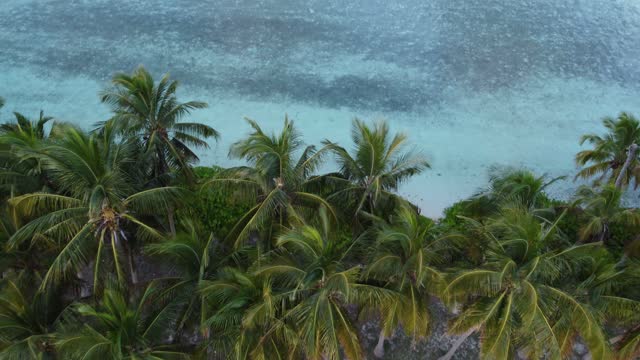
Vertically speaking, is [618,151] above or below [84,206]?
above

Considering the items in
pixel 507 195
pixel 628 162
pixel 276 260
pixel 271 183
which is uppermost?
pixel 628 162

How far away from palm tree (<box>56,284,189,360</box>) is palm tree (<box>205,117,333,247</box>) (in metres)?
2.09

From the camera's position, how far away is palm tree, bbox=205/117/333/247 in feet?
33.9

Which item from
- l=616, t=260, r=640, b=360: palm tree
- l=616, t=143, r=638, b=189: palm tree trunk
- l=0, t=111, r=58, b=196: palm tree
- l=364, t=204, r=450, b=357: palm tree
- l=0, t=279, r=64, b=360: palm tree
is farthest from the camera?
l=616, t=143, r=638, b=189: palm tree trunk

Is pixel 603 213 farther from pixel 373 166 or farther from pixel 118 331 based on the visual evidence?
pixel 118 331

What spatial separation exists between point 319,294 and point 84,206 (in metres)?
4.70

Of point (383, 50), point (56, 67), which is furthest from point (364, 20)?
point (56, 67)

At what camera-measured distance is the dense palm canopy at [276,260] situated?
852 cm

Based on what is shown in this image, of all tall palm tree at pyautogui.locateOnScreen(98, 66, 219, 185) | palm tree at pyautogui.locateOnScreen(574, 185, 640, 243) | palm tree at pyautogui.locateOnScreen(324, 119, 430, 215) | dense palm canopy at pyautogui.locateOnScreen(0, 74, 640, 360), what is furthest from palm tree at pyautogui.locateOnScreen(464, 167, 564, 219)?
tall palm tree at pyautogui.locateOnScreen(98, 66, 219, 185)

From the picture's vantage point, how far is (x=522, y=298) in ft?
27.5

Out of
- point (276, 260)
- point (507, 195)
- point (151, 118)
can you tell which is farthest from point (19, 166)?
point (507, 195)

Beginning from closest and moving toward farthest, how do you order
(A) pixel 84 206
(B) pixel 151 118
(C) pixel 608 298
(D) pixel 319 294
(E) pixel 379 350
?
(D) pixel 319 294
(C) pixel 608 298
(A) pixel 84 206
(B) pixel 151 118
(E) pixel 379 350

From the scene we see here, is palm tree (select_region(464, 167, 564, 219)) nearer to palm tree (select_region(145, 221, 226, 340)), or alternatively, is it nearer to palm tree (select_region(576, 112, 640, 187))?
palm tree (select_region(576, 112, 640, 187))

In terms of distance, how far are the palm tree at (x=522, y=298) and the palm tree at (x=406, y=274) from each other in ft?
1.47
